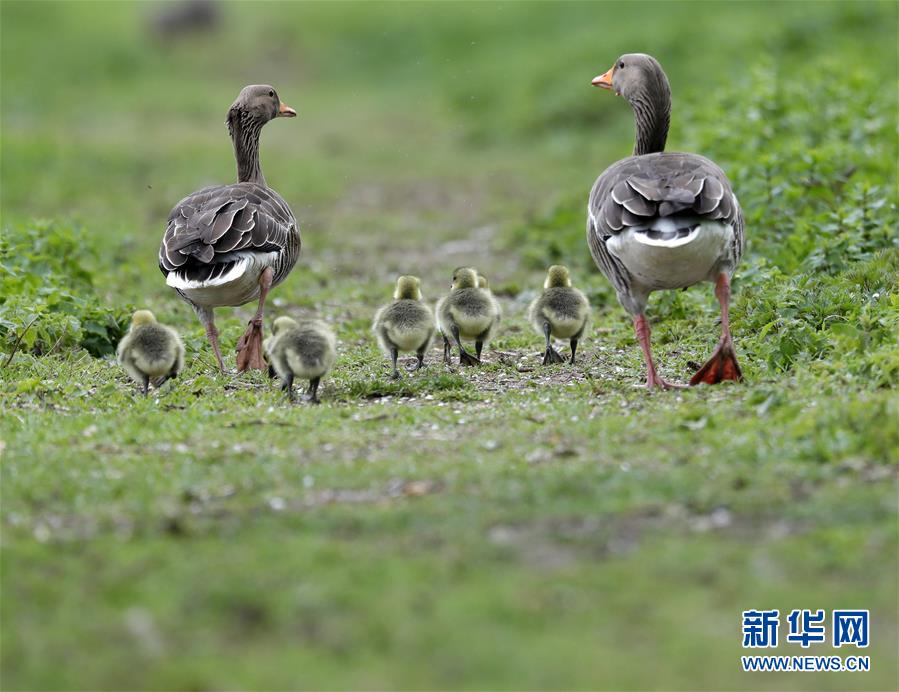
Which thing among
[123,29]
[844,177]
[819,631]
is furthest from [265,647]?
[123,29]

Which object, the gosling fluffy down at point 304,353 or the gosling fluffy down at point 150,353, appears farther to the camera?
the gosling fluffy down at point 150,353

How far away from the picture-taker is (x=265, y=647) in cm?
519

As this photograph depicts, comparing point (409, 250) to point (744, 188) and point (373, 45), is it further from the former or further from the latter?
point (373, 45)

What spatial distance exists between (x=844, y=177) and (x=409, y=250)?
5976 mm

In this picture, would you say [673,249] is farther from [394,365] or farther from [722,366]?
[394,365]

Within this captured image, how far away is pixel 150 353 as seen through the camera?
937cm

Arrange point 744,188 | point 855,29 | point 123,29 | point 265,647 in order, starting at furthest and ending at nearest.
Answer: point 123,29, point 855,29, point 744,188, point 265,647

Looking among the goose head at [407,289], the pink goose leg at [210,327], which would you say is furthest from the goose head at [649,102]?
the pink goose leg at [210,327]

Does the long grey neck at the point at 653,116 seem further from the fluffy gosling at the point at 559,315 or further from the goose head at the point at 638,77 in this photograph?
the fluffy gosling at the point at 559,315

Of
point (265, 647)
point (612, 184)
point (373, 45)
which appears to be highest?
point (373, 45)

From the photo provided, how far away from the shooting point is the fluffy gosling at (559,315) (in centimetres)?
1027

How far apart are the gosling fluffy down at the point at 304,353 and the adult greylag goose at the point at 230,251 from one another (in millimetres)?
1125

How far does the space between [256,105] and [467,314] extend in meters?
4.09

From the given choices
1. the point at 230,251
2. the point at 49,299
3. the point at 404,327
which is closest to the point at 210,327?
the point at 230,251
